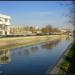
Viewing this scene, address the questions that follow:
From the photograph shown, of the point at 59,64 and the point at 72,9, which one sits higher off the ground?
the point at 72,9

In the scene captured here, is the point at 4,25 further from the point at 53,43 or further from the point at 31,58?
the point at 53,43

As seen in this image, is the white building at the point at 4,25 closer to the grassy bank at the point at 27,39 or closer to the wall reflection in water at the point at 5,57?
the grassy bank at the point at 27,39

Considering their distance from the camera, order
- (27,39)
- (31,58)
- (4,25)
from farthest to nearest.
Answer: (31,58), (27,39), (4,25)

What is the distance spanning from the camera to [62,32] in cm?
792

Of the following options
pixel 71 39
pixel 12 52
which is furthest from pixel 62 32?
pixel 12 52

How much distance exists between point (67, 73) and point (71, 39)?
3.33ft

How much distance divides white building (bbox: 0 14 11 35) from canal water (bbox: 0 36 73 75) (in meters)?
0.47

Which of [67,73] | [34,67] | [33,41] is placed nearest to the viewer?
[67,73]

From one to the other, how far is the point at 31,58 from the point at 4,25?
4.21ft

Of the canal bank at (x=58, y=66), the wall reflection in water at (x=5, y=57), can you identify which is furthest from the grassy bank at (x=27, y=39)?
the canal bank at (x=58, y=66)

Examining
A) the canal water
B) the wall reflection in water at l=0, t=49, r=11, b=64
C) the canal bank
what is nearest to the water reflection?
the canal water

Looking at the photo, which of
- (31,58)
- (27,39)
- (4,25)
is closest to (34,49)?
(31,58)

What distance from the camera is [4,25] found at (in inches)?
299

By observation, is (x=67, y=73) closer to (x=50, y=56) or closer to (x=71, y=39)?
(x=71, y=39)
